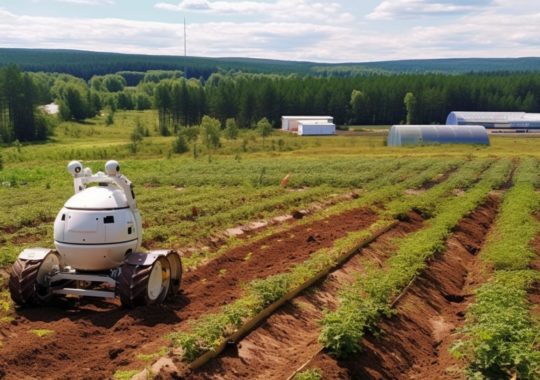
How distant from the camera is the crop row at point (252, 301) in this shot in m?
9.81

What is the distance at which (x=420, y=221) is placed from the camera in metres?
25.0

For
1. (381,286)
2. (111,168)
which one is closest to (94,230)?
(111,168)

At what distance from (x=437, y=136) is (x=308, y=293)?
229ft

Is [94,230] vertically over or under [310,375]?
over

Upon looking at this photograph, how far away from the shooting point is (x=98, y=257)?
12.2 metres

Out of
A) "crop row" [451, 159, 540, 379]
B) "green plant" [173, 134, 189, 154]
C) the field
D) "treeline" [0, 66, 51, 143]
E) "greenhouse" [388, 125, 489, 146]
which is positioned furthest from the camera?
"treeline" [0, 66, 51, 143]

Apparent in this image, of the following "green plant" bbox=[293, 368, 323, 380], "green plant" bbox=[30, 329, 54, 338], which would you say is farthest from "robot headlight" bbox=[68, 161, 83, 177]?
"green plant" bbox=[293, 368, 323, 380]

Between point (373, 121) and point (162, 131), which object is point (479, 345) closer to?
point (162, 131)

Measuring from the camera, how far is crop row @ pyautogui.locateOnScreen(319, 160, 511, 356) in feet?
34.1

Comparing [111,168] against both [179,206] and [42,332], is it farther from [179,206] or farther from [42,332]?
[179,206]

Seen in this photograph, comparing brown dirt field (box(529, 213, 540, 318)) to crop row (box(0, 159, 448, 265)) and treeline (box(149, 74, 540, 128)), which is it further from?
treeline (box(149, 74, 540, 128))

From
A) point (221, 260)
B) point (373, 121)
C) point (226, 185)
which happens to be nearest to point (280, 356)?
point (221, 260)

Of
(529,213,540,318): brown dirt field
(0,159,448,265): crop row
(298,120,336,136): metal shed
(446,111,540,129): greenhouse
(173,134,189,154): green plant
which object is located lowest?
(298,120,336,136): metal shed

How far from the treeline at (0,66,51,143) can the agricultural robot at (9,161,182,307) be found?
283 feet
